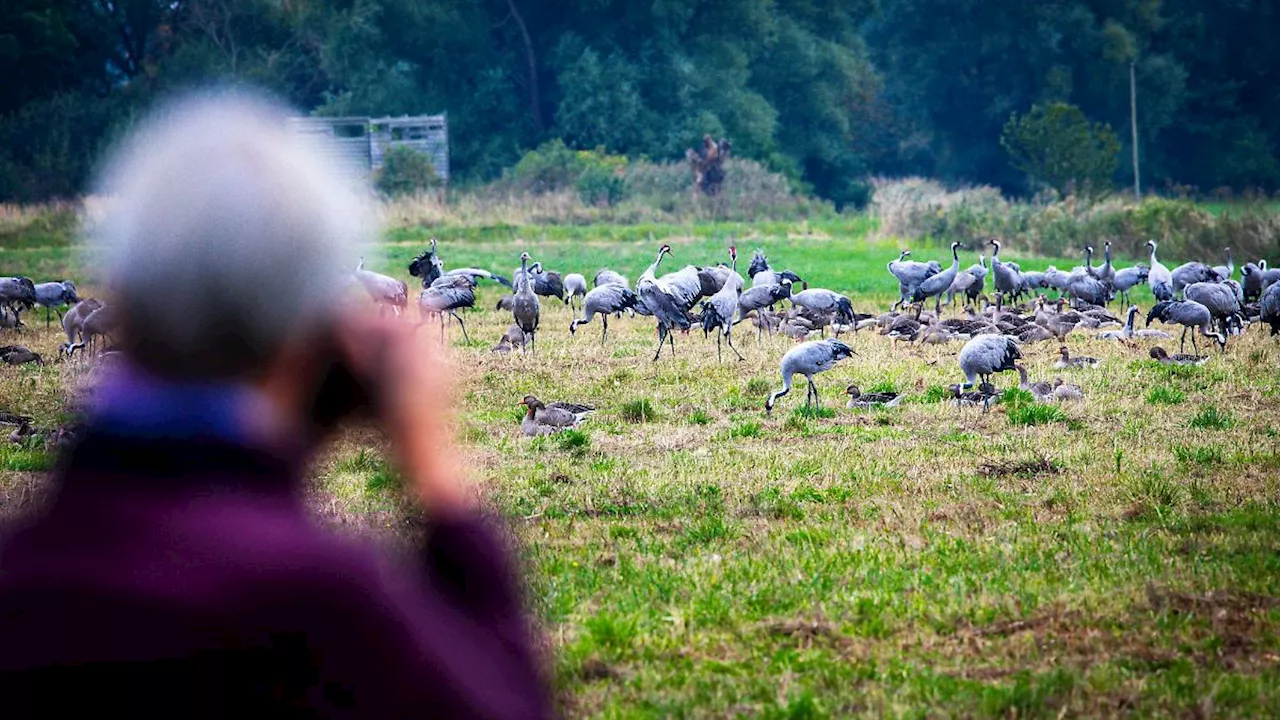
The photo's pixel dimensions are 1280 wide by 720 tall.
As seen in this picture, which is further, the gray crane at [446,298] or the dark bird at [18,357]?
the gray crane at [446,298]

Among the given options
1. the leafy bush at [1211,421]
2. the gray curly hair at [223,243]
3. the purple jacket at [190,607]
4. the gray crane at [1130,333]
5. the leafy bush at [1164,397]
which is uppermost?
the gray curly hair at [223,243]

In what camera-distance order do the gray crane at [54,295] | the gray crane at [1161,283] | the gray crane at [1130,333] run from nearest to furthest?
the gray crane at [1130,333], the gray crane at [1161,283], the gray crane at [54,295]

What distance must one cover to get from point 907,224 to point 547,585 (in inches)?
1309

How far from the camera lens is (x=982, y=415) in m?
11.8

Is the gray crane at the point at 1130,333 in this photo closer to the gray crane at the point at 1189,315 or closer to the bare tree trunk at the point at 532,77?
the gray crane at the point at 1189,315

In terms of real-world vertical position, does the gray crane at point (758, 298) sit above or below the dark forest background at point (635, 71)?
below

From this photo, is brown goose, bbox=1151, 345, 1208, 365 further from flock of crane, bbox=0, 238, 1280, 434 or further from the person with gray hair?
the person with gray hair

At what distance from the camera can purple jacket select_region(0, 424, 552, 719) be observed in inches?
156

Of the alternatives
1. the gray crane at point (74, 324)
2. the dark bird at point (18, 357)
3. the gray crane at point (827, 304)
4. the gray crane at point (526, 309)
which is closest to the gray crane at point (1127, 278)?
the gray crane at point (827, 304)

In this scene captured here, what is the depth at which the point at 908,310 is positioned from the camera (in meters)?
20.7

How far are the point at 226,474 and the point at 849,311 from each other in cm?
1470

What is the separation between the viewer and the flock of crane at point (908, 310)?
42.4 ft

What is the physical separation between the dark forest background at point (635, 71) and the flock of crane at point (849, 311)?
33.1 m

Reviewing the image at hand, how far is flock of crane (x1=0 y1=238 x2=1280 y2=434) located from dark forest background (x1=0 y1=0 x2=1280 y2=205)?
33.1 meters
